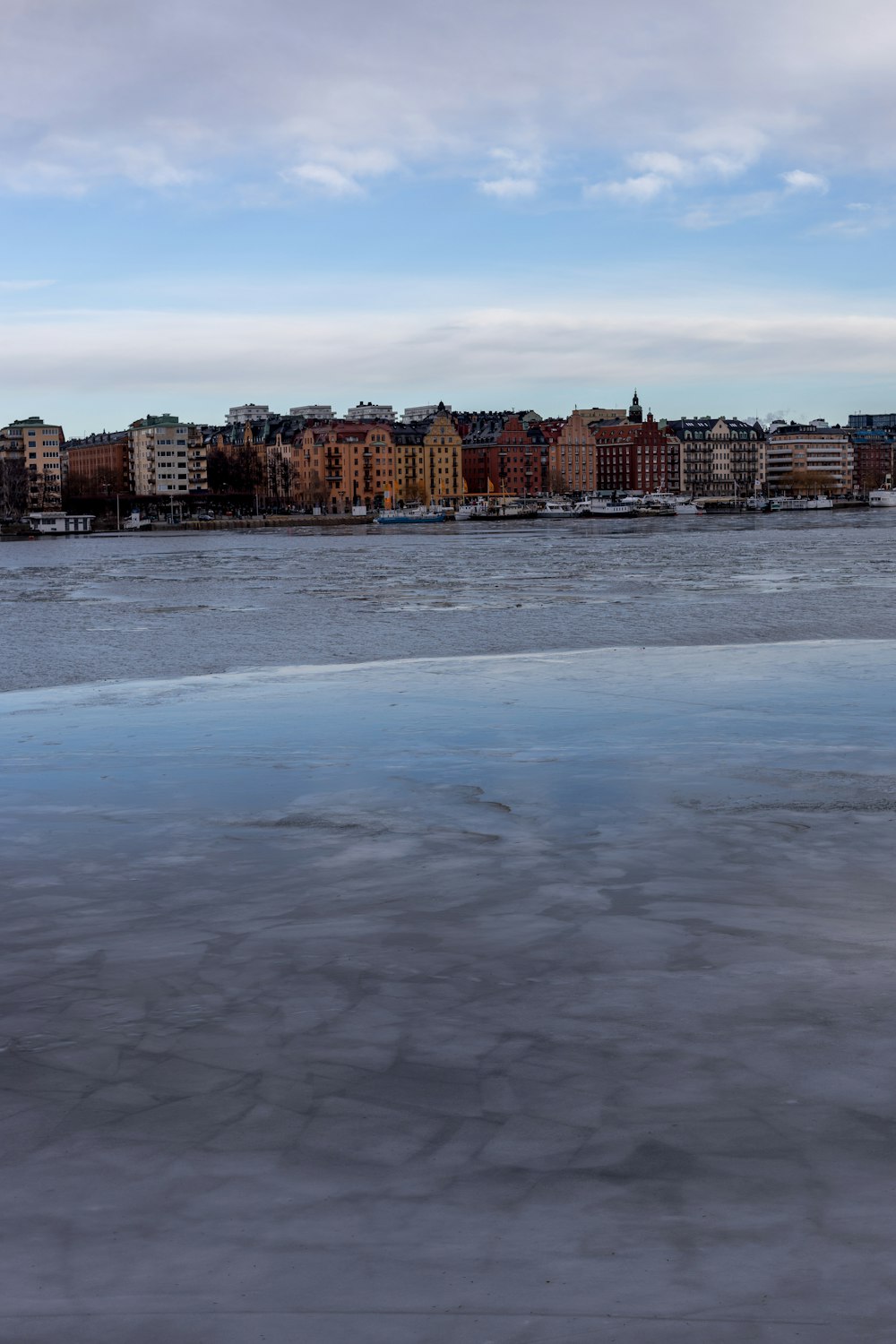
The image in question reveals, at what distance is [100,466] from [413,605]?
16603cm

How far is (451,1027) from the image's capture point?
15.4 feet

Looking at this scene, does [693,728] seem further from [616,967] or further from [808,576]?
[808,576]

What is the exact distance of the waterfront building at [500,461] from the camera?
177m

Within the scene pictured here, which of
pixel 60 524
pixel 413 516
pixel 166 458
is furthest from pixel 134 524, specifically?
pixel 166 458

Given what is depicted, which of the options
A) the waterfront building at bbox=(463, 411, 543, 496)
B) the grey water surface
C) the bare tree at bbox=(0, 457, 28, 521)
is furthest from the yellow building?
the grey water surface

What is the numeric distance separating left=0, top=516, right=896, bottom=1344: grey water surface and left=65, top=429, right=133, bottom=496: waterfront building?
16520 cm

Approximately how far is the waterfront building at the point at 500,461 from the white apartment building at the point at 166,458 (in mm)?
33497

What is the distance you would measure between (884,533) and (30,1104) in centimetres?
7482

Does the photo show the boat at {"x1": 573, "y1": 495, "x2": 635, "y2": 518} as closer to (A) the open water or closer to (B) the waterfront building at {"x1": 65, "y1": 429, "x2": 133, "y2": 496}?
(B) the waterfront building at {"x1": 65, "y1": 429, "x2": 133, "y2": 496}

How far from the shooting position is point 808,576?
34438 millimetres

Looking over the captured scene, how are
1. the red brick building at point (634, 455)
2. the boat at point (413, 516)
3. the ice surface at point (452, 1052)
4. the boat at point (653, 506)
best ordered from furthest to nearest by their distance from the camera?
the red brick building at point (634, 455) < the boat at point (653, 506) < the boat at point (413, 516) < the ice surface at point (452, 1052)

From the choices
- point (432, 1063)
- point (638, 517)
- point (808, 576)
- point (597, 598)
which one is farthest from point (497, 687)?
point (638, 517)

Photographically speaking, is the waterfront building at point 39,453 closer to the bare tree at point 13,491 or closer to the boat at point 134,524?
the bare tree at point 13,491

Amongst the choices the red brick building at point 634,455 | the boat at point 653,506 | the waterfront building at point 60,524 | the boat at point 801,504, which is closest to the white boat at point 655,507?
the boat at point 653,506
